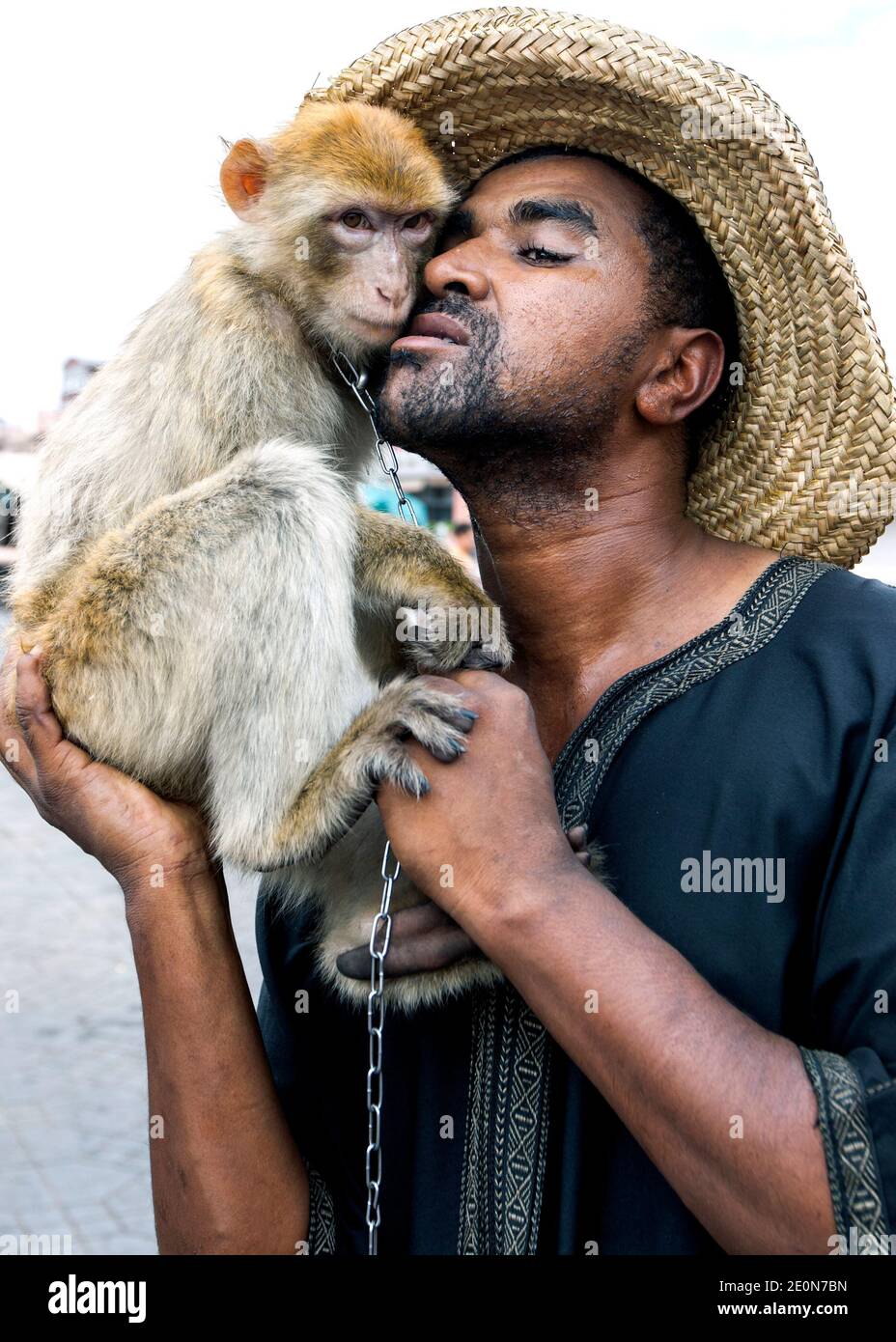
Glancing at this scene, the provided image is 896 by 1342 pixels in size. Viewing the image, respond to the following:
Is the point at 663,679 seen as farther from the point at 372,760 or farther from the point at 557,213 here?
the point at 557,213

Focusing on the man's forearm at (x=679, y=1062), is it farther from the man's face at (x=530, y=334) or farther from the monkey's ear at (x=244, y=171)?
the monkey's ear at (x=244, y=171)

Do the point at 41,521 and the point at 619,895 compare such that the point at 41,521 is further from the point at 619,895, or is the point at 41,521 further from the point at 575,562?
the point at 619,895

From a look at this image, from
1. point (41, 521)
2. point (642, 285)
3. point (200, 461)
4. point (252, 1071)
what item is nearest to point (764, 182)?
point (642, 285)

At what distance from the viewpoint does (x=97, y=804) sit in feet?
6.14

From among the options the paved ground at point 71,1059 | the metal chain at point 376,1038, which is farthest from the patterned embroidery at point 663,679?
the paved ground at point 71,1059

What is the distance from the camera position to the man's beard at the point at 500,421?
1825mm

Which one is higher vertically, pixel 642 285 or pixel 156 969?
pixel 642 285

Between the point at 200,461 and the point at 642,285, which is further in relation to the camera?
the point at 200,461

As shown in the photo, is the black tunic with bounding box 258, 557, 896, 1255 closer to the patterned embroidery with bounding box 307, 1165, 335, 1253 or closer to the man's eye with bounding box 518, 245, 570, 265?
the patterned embroidery with bounding box 307, 1165, 335, 1253

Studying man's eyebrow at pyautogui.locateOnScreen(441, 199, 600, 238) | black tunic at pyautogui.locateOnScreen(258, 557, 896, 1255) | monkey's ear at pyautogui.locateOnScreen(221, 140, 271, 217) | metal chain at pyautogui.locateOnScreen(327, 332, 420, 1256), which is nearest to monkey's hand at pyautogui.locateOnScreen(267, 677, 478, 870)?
metal chain at pyautogui.locateOnScreen(327, 332, 420, 1256)

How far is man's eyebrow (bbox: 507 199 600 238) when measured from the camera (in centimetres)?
191

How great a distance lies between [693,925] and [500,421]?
2.35ft

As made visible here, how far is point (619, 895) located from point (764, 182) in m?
1.02

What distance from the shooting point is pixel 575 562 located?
6.47ft
